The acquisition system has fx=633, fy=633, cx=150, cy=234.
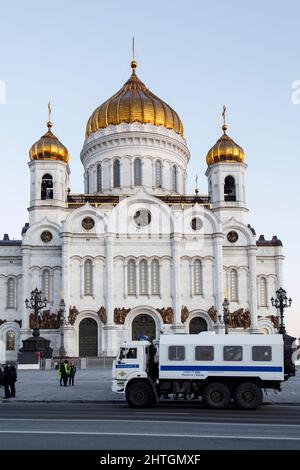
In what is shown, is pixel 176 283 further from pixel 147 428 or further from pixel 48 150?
pixel 147 428

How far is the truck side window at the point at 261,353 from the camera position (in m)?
21.3

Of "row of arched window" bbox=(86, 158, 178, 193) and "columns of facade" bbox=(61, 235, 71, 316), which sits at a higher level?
"row of arched window" bbox=(86, 158, 178, 193)

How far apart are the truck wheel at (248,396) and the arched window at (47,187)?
4051cm

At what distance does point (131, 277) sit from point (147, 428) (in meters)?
40.8

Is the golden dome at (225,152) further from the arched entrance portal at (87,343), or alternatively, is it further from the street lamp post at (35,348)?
the street lamp post at (35,348)

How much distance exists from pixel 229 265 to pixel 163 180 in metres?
11.5

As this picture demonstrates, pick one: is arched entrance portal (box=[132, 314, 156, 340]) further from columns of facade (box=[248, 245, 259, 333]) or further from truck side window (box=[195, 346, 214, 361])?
truck side window (box=[195, 346, 214, 361])

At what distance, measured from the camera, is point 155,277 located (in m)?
55.7

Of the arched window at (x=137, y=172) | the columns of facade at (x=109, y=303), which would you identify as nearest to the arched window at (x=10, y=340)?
the columns of facade at (x=109, y=303)

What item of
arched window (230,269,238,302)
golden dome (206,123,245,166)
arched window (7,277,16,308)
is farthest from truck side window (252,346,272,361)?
golden dome (206,123,245,166)

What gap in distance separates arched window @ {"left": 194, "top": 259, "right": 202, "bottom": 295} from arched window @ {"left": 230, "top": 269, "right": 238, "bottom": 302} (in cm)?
312

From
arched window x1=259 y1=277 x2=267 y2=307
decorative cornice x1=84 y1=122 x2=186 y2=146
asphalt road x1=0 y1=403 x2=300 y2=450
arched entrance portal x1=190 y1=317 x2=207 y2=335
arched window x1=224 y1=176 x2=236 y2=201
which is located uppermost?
decorative cornice x1=84 y1=122 x2=186 y2=146

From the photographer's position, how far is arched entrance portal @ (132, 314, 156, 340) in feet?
181
